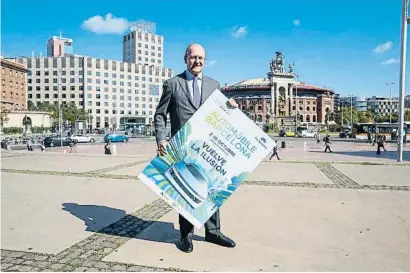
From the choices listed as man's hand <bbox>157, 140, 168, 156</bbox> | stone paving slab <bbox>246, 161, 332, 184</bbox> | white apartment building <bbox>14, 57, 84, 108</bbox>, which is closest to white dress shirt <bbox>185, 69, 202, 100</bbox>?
man's hand <bbox>157, 140, 168, 156</bbox>

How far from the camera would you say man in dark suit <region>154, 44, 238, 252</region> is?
432 centimetres

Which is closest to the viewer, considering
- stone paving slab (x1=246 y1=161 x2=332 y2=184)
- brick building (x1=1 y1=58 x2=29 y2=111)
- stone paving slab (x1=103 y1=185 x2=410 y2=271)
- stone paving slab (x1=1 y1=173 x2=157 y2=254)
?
stone paving slab (x1=103 y1=185 x2=410 y2=271)

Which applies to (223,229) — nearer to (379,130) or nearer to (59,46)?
(379,130)

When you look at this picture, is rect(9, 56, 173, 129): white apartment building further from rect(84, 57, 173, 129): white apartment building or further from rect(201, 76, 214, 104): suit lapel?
rect(201, 76, 214, 104): suit lapel

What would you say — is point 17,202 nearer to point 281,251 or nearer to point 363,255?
point 281,251

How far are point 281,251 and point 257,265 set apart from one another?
0.58 m

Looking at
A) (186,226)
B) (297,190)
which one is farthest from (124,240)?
(297,190)

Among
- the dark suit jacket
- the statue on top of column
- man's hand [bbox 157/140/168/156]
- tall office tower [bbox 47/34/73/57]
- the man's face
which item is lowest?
man's hand [bbox 157/140/168/156]

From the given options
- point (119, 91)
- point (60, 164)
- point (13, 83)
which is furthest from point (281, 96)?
point (60, 164)

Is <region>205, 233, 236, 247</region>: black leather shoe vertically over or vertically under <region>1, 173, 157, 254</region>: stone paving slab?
over

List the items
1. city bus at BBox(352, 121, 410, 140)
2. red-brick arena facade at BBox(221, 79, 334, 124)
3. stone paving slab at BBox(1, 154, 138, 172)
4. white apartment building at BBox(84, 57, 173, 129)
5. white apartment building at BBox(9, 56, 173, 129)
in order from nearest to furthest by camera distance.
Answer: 1. stone paving slab at BBox(1, 154, 138, 172)
2. city bus at BBox(352, 121, 410, 140)
3. white apartment building at BBox(9, 56, 173, 129)
4. white apartment building at BBox(84, 57, 173, 129)
5. red-brick arena facade at BBox(221, 79, 334, 124)

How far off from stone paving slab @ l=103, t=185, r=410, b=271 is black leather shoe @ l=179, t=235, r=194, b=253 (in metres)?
0.07

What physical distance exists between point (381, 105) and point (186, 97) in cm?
20470

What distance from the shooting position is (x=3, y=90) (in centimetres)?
7944
